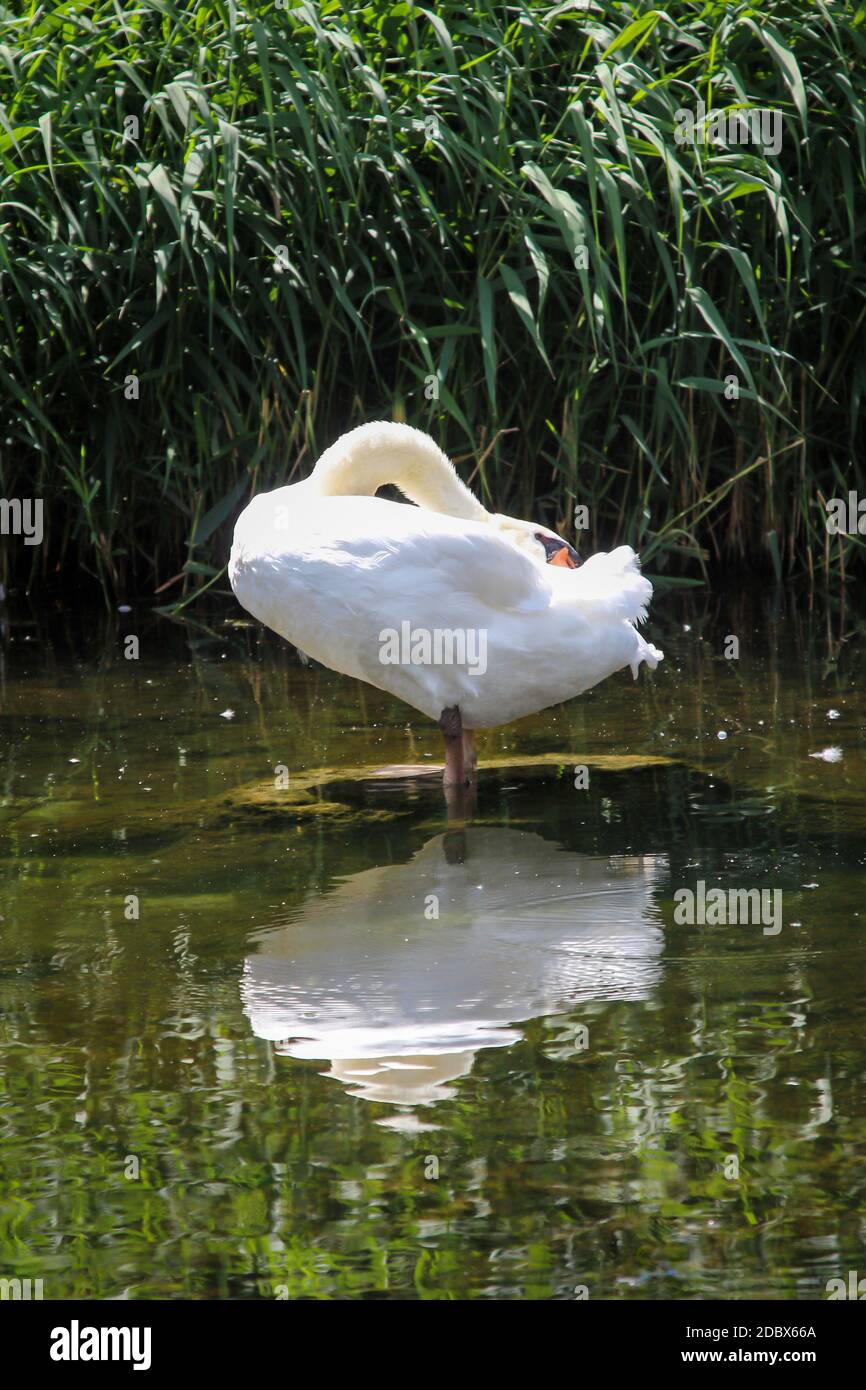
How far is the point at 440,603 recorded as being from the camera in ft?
15.7

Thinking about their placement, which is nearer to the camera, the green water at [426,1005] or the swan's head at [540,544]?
the green water at [426,1005]

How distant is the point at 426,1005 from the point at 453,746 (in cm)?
Answer: 164

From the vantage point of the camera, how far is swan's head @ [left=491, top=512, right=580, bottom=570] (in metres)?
5.28

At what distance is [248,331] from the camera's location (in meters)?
7.09

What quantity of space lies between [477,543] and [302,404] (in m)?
2.44

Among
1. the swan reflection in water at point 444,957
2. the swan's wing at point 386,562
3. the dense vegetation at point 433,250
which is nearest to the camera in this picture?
the swan reflection in water at point 444,957

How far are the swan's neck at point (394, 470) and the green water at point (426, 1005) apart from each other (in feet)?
2.61

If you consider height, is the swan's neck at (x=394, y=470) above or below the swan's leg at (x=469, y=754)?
above

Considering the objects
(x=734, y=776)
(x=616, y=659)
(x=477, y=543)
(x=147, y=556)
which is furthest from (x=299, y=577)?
(x=147, y=556)

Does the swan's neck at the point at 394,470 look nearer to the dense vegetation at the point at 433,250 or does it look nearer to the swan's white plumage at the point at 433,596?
the swan's white plumage at the point at 433,596

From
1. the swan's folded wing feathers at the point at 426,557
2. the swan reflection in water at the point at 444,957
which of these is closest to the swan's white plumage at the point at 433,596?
the swan's folded wing feathers at the point at 426,557

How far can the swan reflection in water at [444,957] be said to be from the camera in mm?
3293

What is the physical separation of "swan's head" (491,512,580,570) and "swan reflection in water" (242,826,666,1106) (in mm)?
996
